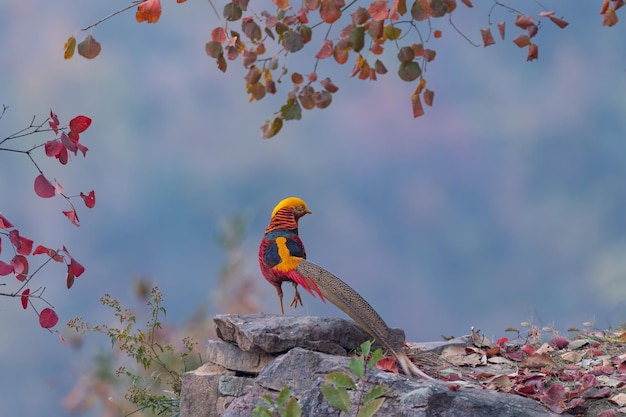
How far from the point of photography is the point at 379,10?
3113 millimetres

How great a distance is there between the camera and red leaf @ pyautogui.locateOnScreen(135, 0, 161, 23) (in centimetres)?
321

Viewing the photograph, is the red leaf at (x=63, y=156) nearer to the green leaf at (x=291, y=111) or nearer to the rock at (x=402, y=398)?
the green leaf at (x=291, y=111)

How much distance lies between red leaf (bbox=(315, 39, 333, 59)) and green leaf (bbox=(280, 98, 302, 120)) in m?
0.27

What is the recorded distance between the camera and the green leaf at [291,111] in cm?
344

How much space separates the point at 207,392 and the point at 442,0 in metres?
2.99

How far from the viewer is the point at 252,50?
3.74m

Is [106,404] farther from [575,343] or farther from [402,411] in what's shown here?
[575,343]

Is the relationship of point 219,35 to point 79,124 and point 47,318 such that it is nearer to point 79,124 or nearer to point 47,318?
point 79,124

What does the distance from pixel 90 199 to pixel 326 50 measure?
4.19 feet

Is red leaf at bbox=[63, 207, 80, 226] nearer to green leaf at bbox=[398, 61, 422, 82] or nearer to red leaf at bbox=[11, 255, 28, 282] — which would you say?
red leaf at bbox=[11, 255, 28, 282]

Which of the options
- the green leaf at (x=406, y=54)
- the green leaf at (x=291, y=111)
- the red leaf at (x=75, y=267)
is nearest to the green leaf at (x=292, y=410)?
the red leaf at (x=75, y=267)

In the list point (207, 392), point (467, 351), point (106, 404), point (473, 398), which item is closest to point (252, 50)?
point (473, 398)

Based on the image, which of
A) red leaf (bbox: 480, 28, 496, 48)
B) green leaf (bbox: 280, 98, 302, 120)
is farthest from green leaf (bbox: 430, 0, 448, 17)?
green leaf (bbox: 280, 98, 302, 120)

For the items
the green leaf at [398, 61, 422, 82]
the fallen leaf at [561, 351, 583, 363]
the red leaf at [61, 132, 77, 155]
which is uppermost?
the green leaf at [398, 61, 422, 82]
